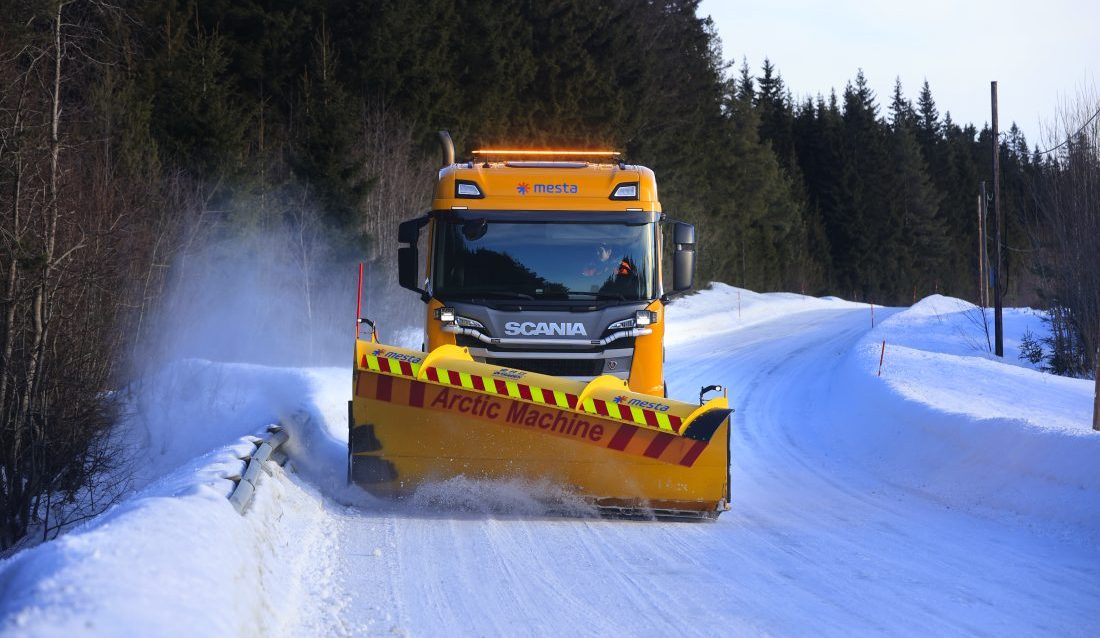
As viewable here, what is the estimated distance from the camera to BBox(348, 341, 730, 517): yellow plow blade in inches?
313

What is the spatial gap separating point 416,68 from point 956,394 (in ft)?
69.4

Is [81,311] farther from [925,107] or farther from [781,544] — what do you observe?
[925,107]

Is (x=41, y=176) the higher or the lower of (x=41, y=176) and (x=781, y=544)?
the higher

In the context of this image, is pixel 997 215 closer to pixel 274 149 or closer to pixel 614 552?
pixel 274 149

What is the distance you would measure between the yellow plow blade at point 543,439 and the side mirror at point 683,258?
1892 mm

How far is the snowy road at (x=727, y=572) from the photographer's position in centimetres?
520

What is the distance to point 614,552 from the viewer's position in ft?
22.3

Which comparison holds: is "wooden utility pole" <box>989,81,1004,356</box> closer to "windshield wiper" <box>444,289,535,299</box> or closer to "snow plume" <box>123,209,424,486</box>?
"snow plume" <box>123,209,424,486</box>

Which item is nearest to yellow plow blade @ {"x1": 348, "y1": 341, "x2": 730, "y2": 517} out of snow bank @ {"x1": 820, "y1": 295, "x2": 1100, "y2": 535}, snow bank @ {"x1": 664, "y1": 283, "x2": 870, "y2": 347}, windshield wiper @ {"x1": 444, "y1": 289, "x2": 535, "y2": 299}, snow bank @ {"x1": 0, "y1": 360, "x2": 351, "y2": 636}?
snow bank @ {"x1": 0, "y1": 360, "x2": 351, "y2": 636}

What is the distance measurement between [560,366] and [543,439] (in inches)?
50.8

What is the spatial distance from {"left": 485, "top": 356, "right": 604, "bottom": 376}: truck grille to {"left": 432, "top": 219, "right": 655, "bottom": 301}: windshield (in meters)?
0.64

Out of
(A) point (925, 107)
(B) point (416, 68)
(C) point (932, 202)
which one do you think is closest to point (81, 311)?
(B) point (416, 68)

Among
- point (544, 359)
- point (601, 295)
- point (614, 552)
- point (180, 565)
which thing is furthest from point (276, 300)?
point (180, 565)

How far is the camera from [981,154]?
12319 centimetres
